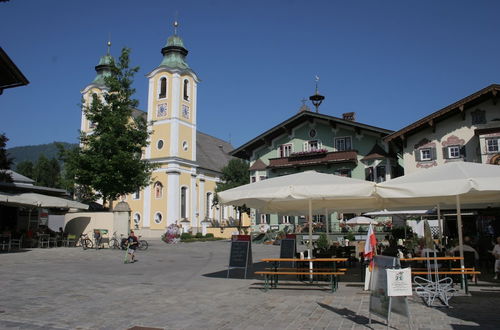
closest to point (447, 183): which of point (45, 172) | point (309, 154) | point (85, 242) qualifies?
point (85, 242)

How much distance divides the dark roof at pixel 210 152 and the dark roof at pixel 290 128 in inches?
493

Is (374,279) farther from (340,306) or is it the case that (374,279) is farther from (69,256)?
(69,256)

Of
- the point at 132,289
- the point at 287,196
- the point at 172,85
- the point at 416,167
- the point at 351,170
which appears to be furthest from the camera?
the point at 172,85

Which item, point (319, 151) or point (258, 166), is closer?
point (319, 151)

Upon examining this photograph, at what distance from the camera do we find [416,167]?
3006 cm

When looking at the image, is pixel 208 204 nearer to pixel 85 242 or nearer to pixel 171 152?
pixel 171 152

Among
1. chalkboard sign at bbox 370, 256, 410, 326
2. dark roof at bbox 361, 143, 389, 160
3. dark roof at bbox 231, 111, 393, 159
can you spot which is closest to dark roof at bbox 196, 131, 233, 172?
dark roof at bbox 231, 111, 393, 159

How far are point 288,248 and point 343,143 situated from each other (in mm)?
26177

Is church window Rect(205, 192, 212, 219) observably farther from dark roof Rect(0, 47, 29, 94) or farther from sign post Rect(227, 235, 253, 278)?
sign post Rect(227, 235, 253, 278)

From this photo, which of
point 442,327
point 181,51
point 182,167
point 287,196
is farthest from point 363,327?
point 181,51

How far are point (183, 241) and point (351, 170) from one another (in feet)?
51.8

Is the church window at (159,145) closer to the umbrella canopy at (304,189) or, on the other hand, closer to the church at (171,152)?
the church at (171,152)

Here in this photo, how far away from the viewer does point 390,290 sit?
19.0 ft

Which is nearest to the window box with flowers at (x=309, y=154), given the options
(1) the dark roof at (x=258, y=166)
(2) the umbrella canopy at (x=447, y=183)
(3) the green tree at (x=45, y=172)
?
(1) the dark roof at (x=258, y=166)
